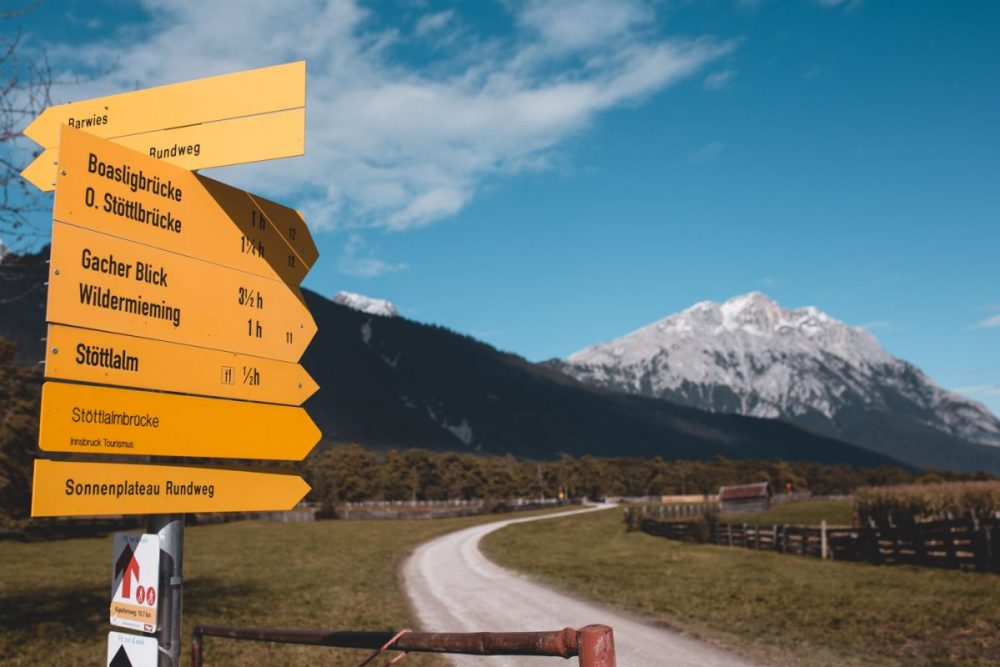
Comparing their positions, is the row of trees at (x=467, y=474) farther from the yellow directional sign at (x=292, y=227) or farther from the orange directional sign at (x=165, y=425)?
the orange directional sign at (x=165, y=425)

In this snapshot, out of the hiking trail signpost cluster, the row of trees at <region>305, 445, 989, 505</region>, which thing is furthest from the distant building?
the hiking trail signpost cluster

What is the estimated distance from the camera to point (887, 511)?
36.0m

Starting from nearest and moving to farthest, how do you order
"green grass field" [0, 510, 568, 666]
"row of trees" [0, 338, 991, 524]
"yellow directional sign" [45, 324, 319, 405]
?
"yellow directional sign" [45, 324, 319, 405] → "green grass field" [0, 510, 568, 666] → "row of trees" [0, 338, 991, 524]

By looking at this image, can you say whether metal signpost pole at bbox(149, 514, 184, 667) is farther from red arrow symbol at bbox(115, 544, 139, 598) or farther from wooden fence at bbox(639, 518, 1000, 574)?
Result: wooden fence at bbox(639, 518, 1000, 574)

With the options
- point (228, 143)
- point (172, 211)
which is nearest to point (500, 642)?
point (172, 211)

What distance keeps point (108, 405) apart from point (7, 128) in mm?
6697

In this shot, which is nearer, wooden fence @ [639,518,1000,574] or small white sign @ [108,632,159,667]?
small white sign @ [108,632,159,667]

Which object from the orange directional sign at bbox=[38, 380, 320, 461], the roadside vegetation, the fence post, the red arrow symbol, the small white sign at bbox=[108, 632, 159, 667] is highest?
the orange directional sign at bbox=[38, 380, 320, 461]

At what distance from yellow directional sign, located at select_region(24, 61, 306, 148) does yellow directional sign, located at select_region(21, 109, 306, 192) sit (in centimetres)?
5

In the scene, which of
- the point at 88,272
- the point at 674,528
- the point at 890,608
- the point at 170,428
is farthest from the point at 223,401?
the point at 674,528

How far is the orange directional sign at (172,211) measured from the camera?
3996 millimetres

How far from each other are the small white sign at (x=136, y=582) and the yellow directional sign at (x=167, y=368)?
93cm

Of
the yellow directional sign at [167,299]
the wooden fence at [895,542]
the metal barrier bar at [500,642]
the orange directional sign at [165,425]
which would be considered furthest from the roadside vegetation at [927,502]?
the yellow directional sign at [167,299]

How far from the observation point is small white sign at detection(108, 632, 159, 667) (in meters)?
4.02
